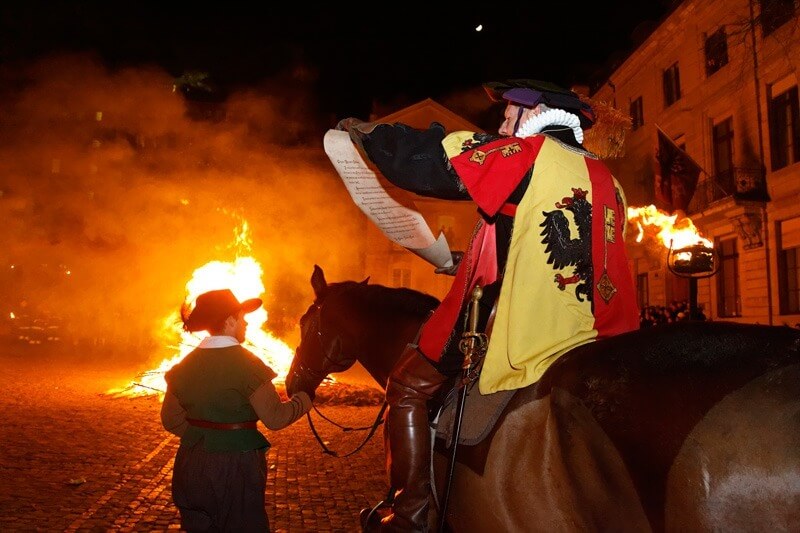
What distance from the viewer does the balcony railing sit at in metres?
19.1

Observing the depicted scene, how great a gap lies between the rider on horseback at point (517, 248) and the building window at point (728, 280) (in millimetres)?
20244

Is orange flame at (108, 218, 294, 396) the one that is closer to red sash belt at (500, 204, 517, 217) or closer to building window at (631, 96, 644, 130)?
red sash belt at (500, 204, 517, 217)

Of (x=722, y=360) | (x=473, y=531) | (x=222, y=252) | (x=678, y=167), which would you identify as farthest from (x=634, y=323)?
(x=222, y=252)

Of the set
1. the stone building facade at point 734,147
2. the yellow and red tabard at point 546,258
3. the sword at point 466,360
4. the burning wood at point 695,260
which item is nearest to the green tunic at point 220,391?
the sword at point 466,360

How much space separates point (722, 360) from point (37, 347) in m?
28.5

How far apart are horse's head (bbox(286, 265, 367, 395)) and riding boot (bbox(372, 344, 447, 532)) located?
Answer: 55.2 inches

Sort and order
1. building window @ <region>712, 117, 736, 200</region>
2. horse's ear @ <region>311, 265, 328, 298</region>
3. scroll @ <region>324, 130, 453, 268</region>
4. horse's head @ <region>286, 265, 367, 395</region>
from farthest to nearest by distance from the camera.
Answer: building window @ <region>712, 117, 736, 200</region>, horse's ear @ <region>311, 265, 328, 298</region>, horse's head @ <region>286, 265, 367, 395</region>, scroll @ <region>324, 130, 453, 268</region>

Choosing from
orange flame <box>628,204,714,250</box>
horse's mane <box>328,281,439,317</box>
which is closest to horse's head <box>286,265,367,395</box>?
horse's mane <box>328,281,439,317</box>

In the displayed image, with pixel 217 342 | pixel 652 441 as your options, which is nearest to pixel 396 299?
pixel 217 342

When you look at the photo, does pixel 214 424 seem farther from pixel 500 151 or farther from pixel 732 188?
pixel 732 188

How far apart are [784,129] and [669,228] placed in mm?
6461

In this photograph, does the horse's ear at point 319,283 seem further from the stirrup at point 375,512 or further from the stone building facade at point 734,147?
the stone building facade at point 734,147

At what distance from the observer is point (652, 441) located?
6.03 ft

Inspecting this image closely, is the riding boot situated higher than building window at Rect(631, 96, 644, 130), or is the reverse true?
building window at Rect(631, 96, 644, 130)
